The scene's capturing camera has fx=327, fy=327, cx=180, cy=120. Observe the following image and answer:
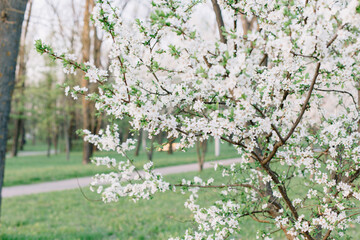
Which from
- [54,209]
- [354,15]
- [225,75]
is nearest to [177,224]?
[54,209]

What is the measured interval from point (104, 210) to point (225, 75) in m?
7.44

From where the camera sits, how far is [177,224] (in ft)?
22.1

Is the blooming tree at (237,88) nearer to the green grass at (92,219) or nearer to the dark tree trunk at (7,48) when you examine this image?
the green grass at (92,219)

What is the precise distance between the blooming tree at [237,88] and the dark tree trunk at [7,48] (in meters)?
3.37

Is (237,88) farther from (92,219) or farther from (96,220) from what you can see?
(92,219)

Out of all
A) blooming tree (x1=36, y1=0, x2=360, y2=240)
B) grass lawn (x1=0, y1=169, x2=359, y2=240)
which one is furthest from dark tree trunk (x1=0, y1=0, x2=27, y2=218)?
blooming tree (x1=36, y1=0, x2=360, y2=240)

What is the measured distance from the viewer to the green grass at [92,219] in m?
6.16

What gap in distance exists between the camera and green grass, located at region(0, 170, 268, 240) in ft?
20.2

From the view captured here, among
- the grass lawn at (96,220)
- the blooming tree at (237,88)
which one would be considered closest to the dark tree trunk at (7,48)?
the grass lawn at (96,220)

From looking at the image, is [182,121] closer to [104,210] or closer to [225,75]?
[225,75]

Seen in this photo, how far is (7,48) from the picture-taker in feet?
16.7

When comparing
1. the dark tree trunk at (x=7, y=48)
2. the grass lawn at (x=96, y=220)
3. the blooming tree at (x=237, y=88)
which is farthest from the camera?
the grass lawn at (x=96, y=220)

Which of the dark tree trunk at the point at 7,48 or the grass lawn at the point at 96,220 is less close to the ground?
the dark tree trunk at the point at 7,48

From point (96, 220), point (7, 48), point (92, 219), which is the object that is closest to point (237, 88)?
point (7, 48)
